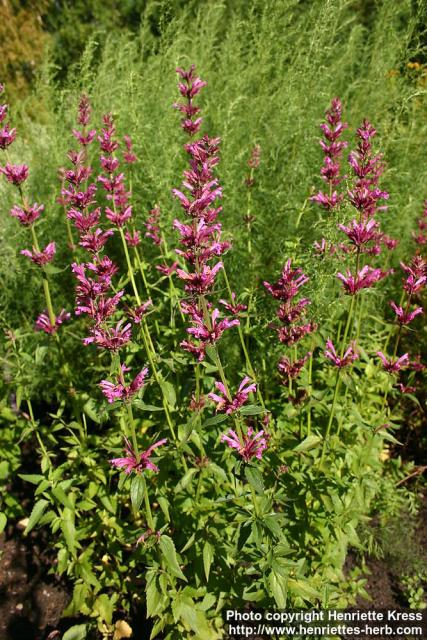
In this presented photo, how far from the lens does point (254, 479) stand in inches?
60.0

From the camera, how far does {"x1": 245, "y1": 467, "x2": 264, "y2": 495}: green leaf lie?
1482 millimetres

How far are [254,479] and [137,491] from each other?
424 millimetres

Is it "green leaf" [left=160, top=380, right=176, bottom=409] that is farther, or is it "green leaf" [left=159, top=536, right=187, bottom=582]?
"green leaf" [left=160, top=380, right=176, bottom=409]

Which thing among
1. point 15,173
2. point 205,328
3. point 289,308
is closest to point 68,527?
point 205,328

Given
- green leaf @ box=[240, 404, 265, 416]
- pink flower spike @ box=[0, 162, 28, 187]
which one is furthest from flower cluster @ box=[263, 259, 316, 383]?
pink flower spike @ box=[0, 162, 28, 187]

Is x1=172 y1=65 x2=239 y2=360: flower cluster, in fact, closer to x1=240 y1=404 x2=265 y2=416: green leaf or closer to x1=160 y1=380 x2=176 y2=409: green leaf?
x1=240 y1=404 x2=265 y2=416: green leaf

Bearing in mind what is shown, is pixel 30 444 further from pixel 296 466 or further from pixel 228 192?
pixel 228 192

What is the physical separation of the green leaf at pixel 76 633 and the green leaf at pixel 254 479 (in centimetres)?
150

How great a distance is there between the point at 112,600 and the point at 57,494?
0.71 meters

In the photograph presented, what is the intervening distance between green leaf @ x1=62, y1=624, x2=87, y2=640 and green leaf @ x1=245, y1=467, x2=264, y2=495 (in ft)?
4.91

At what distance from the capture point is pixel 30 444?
3.36 meters

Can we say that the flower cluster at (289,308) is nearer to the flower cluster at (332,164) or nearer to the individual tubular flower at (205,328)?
the individual tubular flower at (205,328)

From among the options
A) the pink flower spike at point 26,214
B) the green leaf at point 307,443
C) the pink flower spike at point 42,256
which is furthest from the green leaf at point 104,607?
the pink flower spike at point 26,214

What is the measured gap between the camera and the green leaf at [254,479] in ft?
4.86
